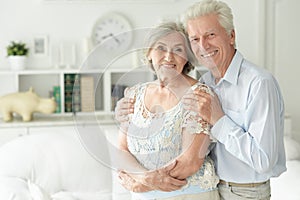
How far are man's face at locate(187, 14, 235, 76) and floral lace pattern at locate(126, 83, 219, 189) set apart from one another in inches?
3.5

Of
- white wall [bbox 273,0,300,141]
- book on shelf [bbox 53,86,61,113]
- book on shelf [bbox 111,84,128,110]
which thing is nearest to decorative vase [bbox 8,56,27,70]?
book on shelf [bbox 53,86,61,113]

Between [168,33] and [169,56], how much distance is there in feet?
0.22

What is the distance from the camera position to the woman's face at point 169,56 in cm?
179

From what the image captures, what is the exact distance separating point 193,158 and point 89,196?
5.27ft

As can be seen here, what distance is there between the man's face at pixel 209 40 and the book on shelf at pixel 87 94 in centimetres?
35

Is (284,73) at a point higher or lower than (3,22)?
lower

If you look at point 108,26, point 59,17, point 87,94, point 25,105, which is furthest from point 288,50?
point 87,94

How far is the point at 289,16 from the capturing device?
4824 millimetres

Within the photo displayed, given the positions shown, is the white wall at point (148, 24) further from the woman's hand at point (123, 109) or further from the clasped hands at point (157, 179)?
the clasped hands at point (157, 179)

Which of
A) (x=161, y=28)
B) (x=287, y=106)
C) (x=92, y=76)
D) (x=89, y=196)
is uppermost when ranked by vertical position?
(x=161, y=28)

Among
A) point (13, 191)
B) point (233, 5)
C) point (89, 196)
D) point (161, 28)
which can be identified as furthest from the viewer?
point (233, 5)

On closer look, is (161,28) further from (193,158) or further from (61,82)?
(61,82)

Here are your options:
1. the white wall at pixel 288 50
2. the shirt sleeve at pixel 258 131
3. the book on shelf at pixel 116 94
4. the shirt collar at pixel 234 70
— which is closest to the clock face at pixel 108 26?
the white wall at pixel 288 50

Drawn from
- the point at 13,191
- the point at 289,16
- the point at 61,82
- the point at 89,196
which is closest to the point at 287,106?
the point at 289,16
